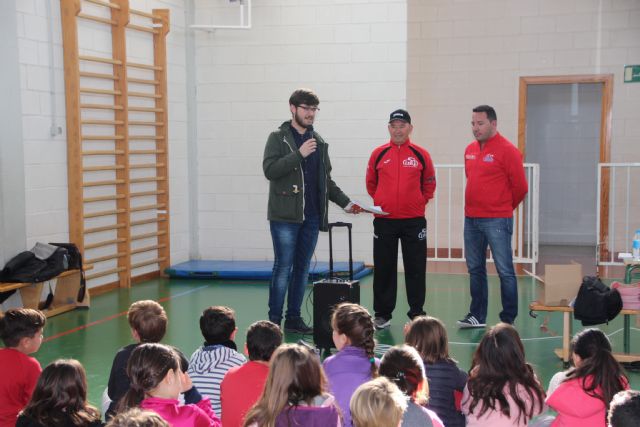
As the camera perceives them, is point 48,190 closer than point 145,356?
No

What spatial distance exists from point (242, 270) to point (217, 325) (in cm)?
452

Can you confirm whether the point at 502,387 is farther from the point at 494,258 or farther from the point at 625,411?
the point at 494,258

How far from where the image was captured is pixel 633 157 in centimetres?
939

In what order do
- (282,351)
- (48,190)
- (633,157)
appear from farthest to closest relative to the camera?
1. (633,157)
2. (48,190)
3. (282,351)

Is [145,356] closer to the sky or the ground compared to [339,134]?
closer to the ground

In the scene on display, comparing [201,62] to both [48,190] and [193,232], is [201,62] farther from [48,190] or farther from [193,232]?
[48,190]

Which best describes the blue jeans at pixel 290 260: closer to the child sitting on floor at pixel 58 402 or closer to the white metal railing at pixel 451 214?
the child sitting on floor at pixel 58 402

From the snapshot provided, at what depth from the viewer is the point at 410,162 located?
5.76 metres

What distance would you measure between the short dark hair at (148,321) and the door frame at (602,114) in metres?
6.68

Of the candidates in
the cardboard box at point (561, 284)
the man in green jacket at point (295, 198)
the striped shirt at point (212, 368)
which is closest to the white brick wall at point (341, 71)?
the man in green jacket at point (295, 198)

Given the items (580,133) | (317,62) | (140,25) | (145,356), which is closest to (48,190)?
(140,25)

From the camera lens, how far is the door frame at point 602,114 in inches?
369

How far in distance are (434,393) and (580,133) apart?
743 cm

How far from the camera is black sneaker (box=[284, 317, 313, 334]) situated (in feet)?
18.6
